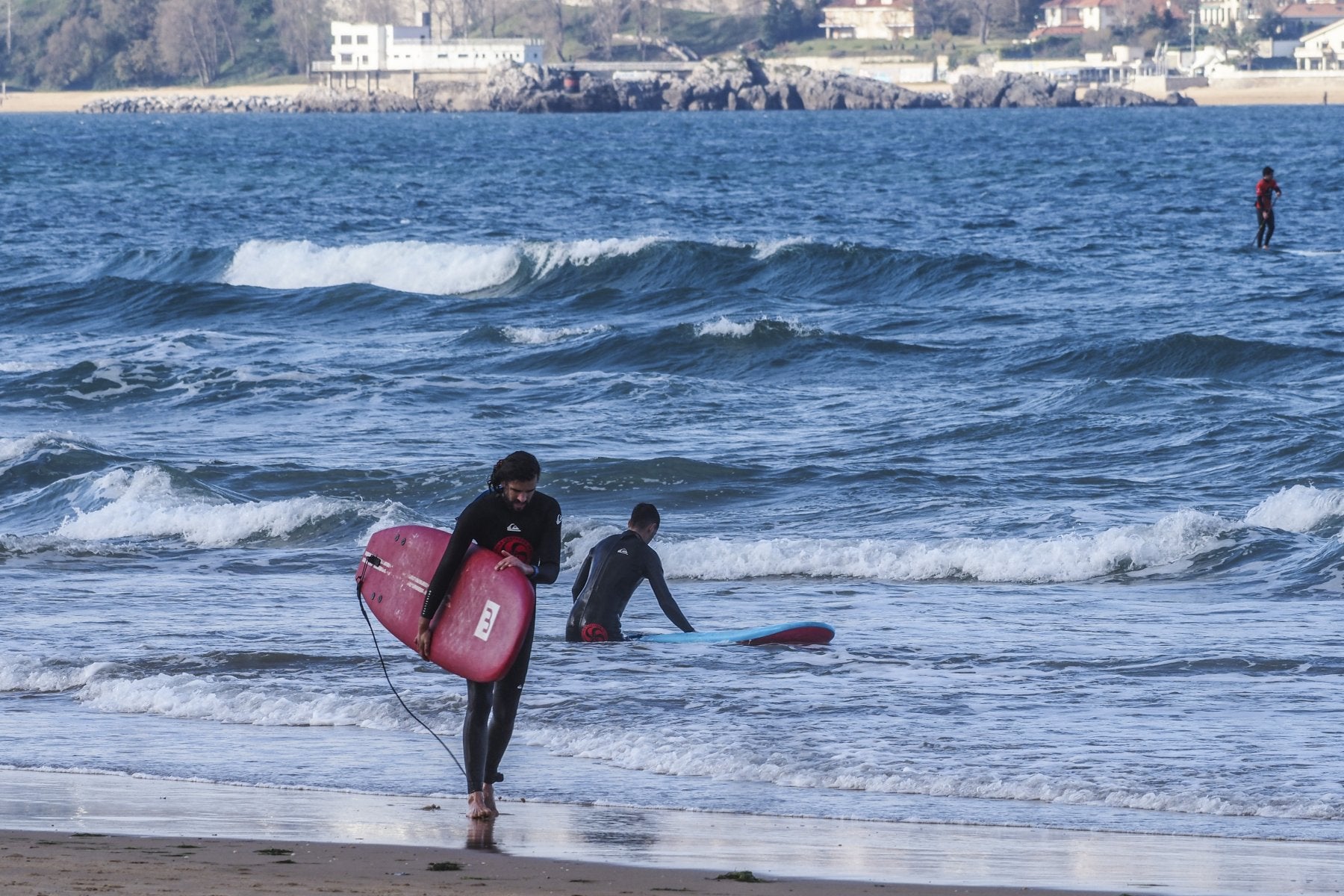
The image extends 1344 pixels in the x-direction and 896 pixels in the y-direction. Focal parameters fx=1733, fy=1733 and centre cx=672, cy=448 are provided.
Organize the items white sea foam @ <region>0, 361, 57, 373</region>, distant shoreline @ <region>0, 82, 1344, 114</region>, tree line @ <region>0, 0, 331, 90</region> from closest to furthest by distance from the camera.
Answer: white sea foam @ <region>0, 361, 57, 373</region> → distant shoreline @ <region>0, 82, 1344, 114</region> → tree line @ <region>0, 0, 331, 90</region>

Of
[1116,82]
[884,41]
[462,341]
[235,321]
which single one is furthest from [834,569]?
[884,41]

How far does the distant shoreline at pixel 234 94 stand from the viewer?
162 metres

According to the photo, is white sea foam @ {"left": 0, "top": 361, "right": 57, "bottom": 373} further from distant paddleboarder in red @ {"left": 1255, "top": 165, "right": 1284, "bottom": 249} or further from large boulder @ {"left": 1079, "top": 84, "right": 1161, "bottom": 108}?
large boulder @ {"left": 1079, "top": 84, "right": 1161, "bottom": 108}

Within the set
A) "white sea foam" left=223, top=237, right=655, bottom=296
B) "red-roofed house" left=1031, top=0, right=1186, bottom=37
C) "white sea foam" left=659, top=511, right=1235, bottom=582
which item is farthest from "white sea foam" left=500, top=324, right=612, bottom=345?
"red-roofed house" left=1031, top=0, right=1186, bottom=37

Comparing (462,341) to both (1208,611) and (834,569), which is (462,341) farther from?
(1208,611)

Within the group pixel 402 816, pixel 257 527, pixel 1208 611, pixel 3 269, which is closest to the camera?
pixel 402 816

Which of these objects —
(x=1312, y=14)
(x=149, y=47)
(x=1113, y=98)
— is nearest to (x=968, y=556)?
(x=1113, y=98)

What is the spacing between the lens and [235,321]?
88.0 feet

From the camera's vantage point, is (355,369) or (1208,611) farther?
(355,369)

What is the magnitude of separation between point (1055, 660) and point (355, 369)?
44.3 ft

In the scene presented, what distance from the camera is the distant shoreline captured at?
530 feet

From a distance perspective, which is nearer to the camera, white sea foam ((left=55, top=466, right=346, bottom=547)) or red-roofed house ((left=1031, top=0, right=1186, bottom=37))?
white sea foam ((left=55, top=466, right=346, bottom=547))

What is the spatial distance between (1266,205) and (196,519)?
83.2ft

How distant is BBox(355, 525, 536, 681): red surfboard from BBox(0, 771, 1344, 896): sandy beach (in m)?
0.59
